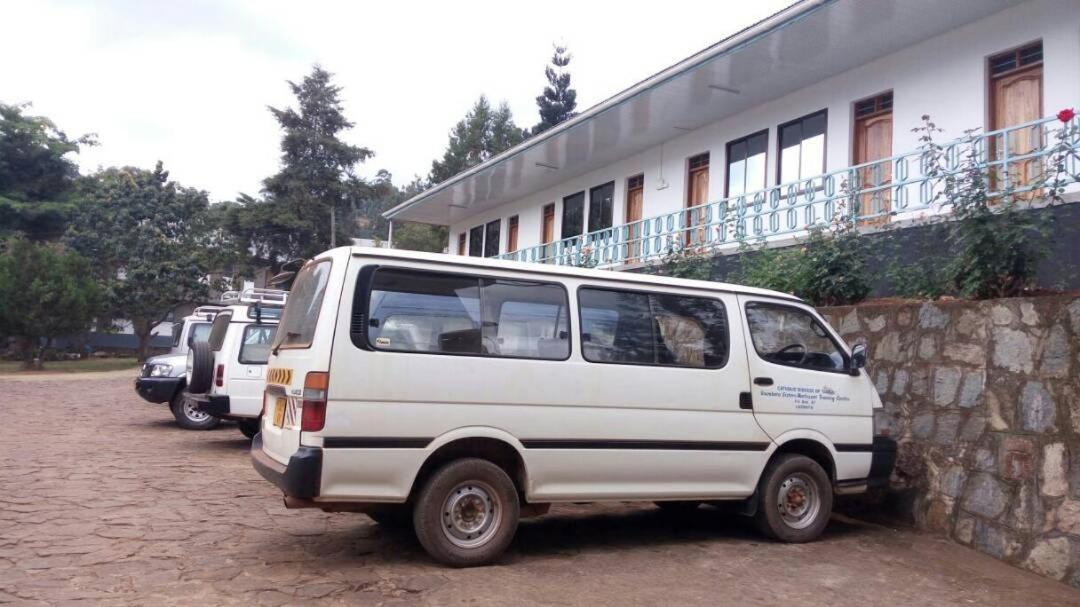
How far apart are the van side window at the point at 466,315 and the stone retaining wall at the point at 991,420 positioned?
11.6 feet

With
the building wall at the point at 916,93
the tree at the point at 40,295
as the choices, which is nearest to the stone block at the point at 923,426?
the building wall at the point at 916,93

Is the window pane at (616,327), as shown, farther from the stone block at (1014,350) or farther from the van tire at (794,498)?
the stone block at (1014,350)

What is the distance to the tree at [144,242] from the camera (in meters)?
34.8

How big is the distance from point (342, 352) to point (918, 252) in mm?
6345

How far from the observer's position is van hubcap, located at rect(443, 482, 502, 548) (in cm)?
545

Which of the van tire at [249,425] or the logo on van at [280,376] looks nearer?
the logo on van at [280,376]

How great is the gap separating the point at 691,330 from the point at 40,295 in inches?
1071

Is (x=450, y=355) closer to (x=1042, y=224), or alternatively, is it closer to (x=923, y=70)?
(x=1042, y=224)

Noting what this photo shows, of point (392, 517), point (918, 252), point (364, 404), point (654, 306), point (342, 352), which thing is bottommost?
point (392, 517)

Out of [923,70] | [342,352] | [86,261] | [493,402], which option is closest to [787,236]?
[923,70]

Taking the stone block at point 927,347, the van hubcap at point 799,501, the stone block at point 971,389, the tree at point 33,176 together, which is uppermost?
the tree at point 33,176

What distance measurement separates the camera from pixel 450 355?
216 inches

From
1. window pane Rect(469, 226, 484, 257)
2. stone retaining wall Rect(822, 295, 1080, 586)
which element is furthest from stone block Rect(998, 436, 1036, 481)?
window pane Rect(469, 226, 484, 257)

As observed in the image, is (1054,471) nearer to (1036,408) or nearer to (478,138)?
(1036,408)
